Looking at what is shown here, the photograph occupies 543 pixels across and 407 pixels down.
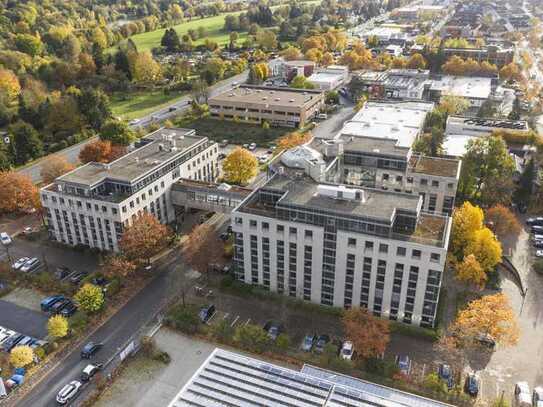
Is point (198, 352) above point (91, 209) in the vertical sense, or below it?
below

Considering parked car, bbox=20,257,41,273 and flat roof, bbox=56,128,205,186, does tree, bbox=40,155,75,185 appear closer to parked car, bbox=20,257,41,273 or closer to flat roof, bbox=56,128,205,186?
flat roof, bbox=56,128,205,186

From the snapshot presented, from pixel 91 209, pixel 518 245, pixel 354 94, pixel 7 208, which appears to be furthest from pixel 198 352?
pixel 354 94

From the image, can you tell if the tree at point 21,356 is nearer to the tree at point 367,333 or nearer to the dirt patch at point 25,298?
the dirt patch at point 25,298

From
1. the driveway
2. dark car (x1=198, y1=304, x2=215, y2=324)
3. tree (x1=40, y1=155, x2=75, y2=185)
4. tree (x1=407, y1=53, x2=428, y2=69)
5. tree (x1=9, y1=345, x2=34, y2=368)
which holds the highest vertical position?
tree (x1=407, y1=53, x2=428, y2=69)

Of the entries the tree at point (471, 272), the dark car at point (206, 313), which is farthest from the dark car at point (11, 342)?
the tree at point (471, 272)

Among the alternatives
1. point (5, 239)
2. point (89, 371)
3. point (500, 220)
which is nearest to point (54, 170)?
→ point (5, 239)

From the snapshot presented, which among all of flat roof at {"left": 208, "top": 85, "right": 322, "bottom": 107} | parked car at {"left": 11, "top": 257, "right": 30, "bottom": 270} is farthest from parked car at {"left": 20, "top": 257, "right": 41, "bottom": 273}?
flat roof at {"left": 208, "top": 85, "right": 322, "bottom": 107}

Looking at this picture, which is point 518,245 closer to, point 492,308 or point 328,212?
point 492,308
